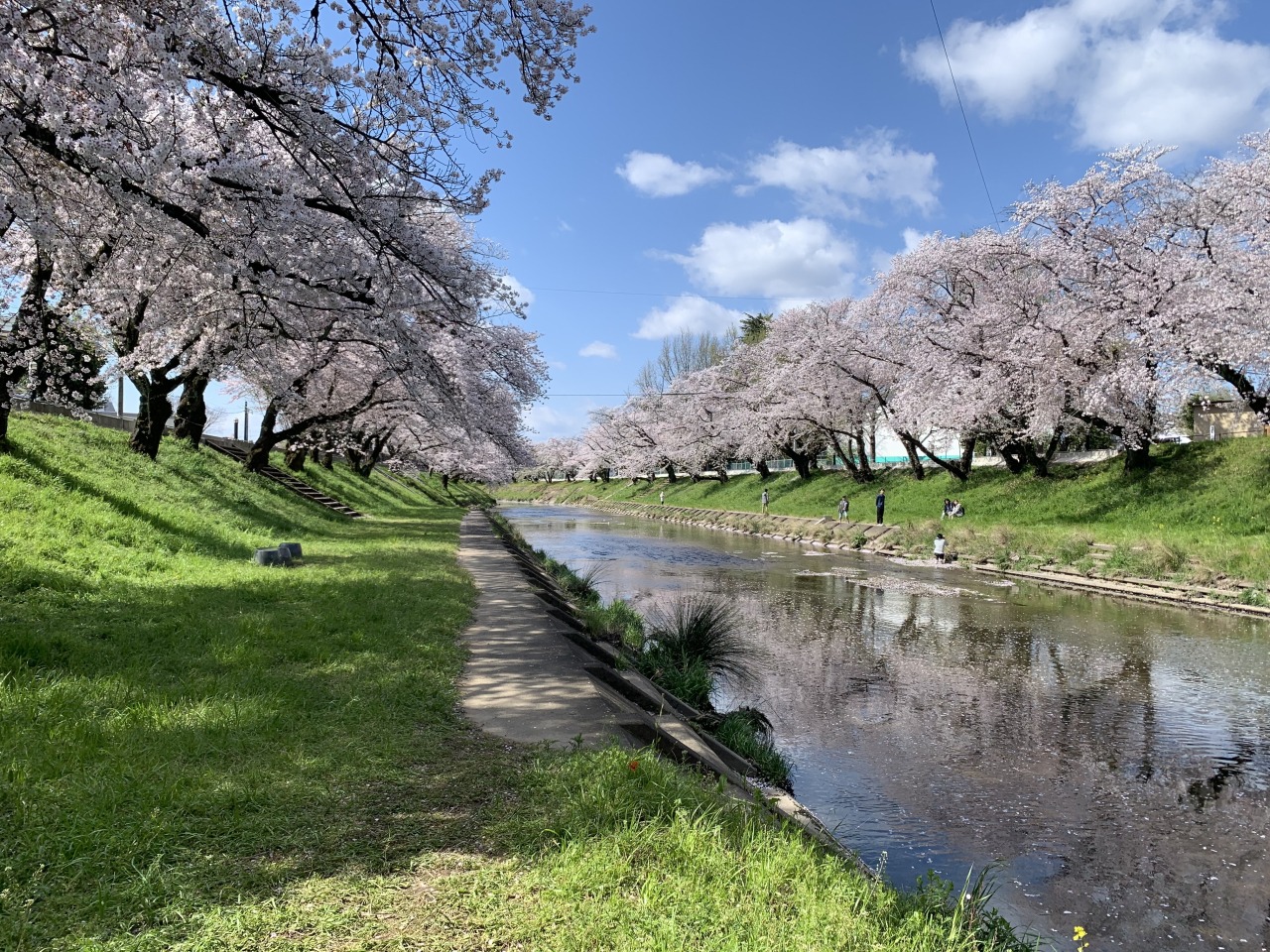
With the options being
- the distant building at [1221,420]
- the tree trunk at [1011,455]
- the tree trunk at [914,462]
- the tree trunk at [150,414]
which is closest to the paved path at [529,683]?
the tree trunk at [150,414]

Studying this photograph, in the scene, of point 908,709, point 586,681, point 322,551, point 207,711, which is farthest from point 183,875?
point 322,551

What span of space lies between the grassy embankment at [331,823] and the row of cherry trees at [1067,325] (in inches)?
822

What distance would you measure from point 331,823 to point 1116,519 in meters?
25.2

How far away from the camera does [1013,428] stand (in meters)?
28.9

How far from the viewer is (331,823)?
3.53m

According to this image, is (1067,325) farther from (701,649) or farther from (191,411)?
(191,411)

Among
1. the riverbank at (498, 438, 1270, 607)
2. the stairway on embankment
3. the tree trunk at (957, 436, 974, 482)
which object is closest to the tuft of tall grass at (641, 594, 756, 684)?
the riverbank at (498, 438, 1270, 607)

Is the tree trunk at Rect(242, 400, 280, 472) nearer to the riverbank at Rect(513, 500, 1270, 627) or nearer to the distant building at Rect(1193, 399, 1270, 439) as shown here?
the riverbank at Rect(513, 500, 1270, 627)

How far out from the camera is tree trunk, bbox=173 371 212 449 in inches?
776

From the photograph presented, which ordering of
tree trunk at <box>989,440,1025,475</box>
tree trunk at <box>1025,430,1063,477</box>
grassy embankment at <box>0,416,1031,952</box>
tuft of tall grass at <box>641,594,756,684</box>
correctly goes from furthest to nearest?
tree trunk at <box>989,440,1025,475</box> < tree trunk at <box>1025,430,1063,477</box> < tuft of tall grass at <box>641,594,756,684</box> < grassy embankment at <box>0,416,1031,952</box>

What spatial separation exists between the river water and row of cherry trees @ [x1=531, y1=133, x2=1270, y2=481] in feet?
29.7

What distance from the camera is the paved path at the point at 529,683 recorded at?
16.9 feet

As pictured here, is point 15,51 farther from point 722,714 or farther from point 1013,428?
point 1013,428

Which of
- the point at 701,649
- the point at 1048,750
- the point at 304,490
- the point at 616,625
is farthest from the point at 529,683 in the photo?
the point at 304,490
